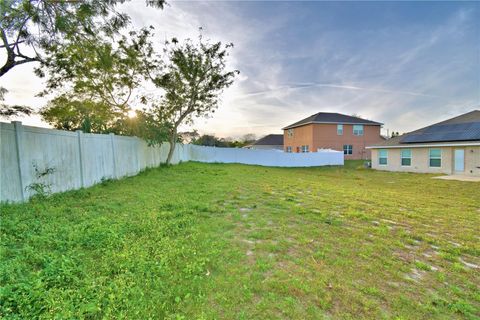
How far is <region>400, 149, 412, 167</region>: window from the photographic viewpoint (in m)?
17.4

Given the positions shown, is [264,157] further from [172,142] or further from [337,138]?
[337,138]

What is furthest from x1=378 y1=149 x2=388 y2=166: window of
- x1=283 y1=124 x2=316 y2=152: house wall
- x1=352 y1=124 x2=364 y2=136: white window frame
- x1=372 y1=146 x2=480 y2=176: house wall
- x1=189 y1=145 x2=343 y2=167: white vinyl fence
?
x1=352 y1=124 x2=364 y2=136: white window frame

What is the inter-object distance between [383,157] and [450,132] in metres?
4.54

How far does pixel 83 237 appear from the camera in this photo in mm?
3279

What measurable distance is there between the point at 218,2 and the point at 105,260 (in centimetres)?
959

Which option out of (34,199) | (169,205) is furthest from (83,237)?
(34,199)

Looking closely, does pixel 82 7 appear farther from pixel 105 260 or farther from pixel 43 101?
pixel 43 101

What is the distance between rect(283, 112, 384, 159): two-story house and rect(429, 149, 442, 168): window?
11146 mm

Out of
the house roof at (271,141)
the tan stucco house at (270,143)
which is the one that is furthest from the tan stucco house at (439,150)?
the house roof at (271,141)

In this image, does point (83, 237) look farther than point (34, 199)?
No

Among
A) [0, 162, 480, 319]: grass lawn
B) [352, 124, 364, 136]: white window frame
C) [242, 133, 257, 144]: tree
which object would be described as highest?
[242, 133, 257, 144]: tree

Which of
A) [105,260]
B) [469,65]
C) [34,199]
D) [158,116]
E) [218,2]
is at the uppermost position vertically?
[218,2]

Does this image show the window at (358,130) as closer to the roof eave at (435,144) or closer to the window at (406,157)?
the roof eave at (435,144)

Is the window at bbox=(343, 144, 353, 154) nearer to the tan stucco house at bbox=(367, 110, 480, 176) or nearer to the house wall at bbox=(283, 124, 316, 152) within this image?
the house wall at bbox=(283, 124, 316, 152)
